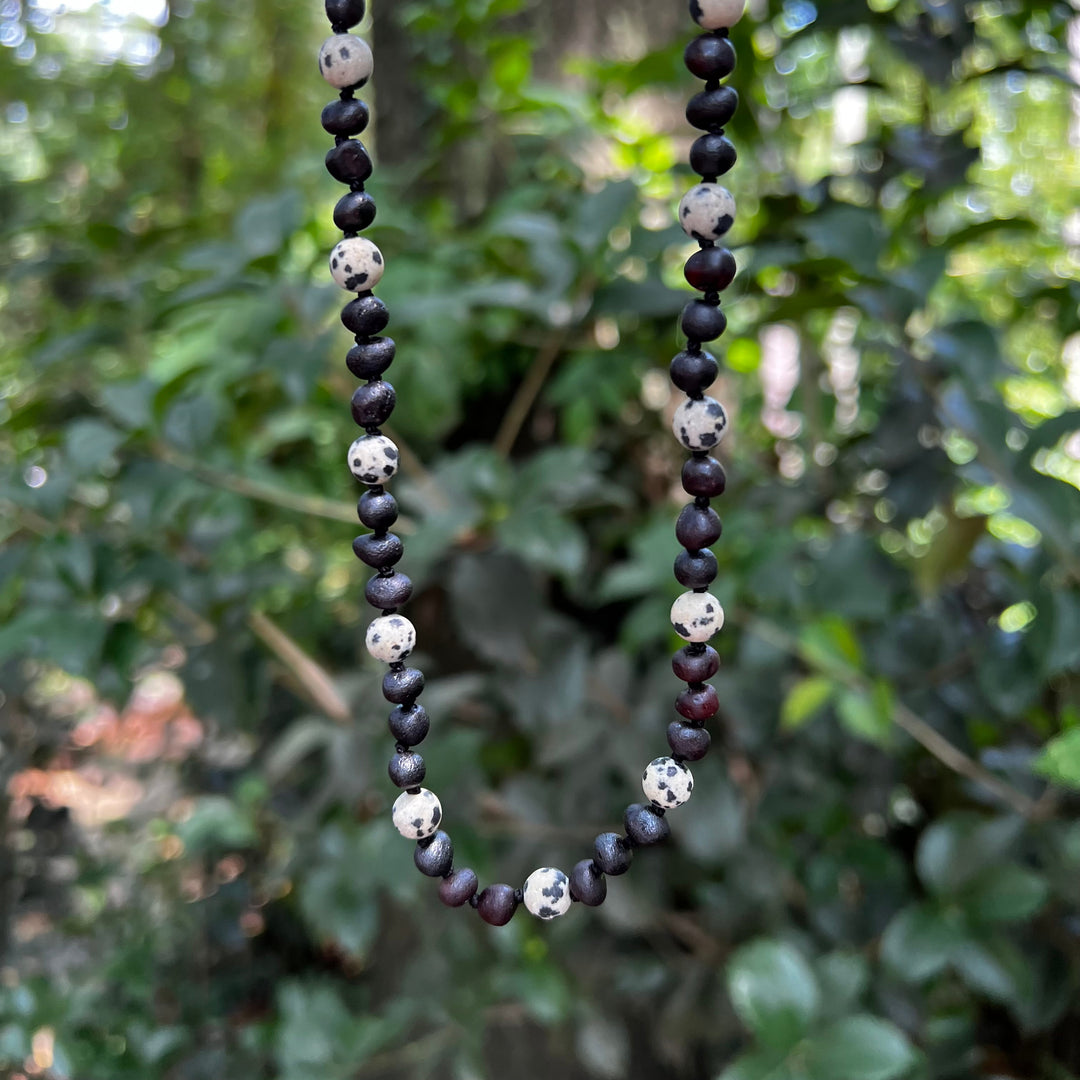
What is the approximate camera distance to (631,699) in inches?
29.2

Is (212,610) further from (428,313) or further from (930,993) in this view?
(930,993)

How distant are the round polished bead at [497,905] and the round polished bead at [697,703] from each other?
0.37ft

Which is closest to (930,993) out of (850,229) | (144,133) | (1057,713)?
(1057,713)

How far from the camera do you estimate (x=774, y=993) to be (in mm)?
547

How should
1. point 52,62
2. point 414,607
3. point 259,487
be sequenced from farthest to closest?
point 52,62 < point 414,607 < point 259,487

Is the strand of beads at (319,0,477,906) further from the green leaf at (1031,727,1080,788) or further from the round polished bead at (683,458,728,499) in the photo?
the green leaf at (1031,727,1080,788)

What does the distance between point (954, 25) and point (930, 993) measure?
70 centimetres

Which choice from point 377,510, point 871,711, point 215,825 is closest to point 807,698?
point 871,711

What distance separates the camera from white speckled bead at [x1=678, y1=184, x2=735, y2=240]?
35cm

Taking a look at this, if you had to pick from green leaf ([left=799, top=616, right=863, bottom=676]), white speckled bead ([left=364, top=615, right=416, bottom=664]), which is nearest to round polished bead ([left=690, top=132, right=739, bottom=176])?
white speckled bead ([left=364, top=615, right=416, bottom=664])

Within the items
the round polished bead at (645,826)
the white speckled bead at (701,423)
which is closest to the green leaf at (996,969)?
the round polished bead at (645,826)

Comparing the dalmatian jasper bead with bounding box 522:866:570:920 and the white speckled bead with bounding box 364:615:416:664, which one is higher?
the white speckled bead with bounding box 364:615:416:664

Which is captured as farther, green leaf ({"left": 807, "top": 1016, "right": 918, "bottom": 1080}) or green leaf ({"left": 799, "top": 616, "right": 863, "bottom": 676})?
green leaf ({"left": 799, "top": 616, "right": 863, "bottom": 676})

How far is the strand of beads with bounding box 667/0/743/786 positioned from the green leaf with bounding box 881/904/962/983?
0.28m
